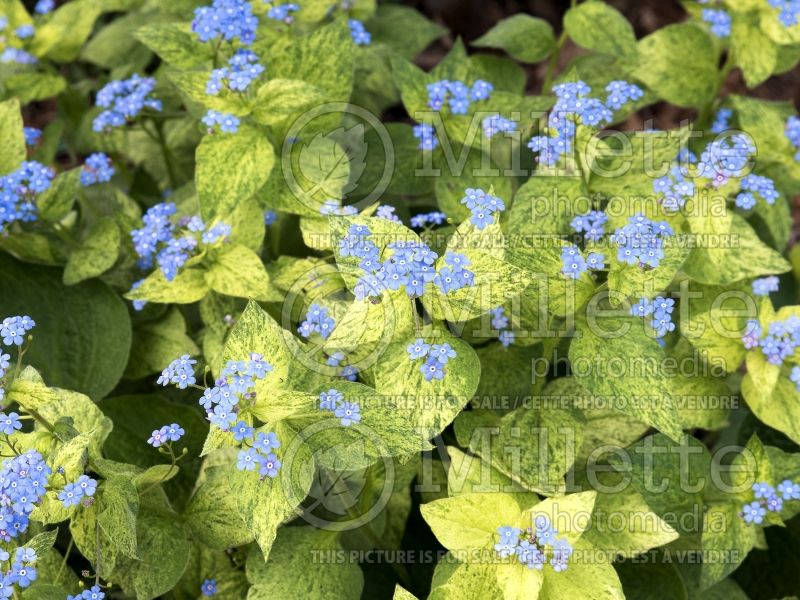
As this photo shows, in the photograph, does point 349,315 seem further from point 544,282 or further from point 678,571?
point 678,571

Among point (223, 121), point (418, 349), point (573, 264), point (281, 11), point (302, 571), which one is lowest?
point (302, 571)

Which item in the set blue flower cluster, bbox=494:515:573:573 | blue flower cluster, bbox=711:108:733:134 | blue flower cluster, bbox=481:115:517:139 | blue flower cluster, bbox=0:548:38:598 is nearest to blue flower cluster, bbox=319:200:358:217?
blue flower cluster, bbox=481:115:517:139

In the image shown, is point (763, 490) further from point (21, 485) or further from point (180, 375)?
point (21, 485)

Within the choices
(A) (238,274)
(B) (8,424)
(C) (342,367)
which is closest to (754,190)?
(C) (342,367)

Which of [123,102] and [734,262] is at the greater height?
[123,102]

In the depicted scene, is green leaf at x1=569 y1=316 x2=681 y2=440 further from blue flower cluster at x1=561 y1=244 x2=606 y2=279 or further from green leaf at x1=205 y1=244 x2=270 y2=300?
green leaf at x1=205 y1=244 x2=270 y2=300

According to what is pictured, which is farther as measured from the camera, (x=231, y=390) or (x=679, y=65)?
(x=679, y=65)

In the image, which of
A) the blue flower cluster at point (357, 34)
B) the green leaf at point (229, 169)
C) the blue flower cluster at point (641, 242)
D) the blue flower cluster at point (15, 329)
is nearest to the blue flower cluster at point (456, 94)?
the blue flower cluster at point (357, 34)
